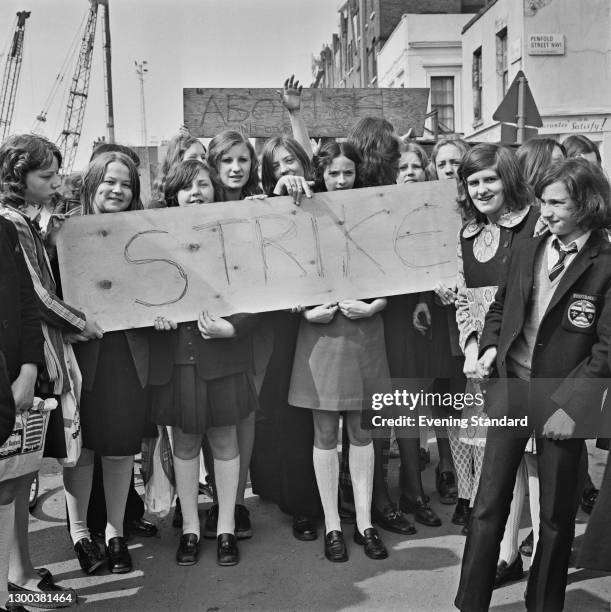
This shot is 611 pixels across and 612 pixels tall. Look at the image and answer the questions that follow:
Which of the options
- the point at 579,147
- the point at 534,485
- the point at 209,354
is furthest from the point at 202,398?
the point at 579,147

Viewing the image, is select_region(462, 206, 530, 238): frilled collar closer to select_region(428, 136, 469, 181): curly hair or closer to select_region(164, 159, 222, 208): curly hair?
select_region(428, 136, 469, 181): curly hair

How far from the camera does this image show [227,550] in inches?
137

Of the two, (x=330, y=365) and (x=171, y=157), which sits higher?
(x=171, y=157)

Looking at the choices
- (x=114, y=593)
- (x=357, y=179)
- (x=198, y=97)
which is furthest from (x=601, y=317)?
(x=198, y=97)

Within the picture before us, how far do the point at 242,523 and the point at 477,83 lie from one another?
21.1 meters

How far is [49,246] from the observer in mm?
3449

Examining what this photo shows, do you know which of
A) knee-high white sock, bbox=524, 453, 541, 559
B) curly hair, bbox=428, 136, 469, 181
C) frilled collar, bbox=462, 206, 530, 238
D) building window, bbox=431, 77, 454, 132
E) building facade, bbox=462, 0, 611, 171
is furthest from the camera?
building window, bbox=431, 77, 454, 132

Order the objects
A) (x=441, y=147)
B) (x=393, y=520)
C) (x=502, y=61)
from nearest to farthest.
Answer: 1. (x=393, y=520)
2. (x=441, y=147)
3. (x=502, y=61)

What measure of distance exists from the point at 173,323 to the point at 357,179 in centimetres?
124

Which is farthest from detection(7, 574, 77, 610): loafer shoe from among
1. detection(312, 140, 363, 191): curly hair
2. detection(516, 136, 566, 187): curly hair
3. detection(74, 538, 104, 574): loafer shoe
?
detection(516, 136, 566, 187): curly hair

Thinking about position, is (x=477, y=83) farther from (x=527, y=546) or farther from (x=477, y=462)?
(x=527, y=546)

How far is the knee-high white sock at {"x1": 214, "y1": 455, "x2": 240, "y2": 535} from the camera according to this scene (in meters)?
3.57

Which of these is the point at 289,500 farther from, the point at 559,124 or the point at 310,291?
the point at 559,124

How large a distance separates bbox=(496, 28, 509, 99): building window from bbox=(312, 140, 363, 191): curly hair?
1792 centimetres
